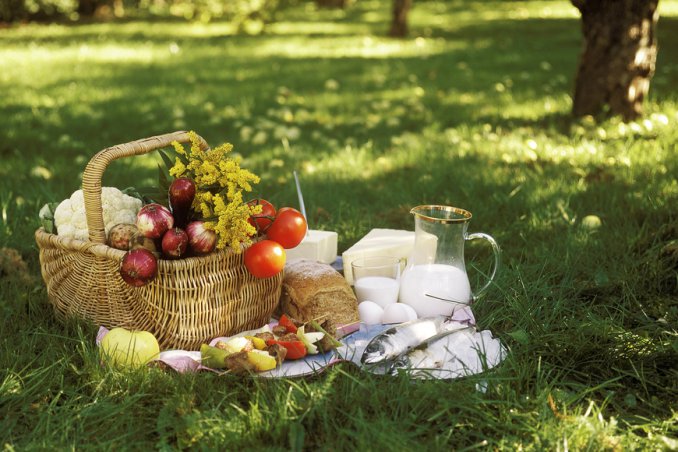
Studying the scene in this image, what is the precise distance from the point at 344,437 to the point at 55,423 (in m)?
0.81

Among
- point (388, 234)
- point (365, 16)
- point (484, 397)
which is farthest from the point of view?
point (365, 16)

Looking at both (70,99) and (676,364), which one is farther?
(70,99)

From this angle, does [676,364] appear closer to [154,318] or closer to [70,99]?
[154,318]

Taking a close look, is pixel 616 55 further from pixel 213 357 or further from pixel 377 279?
pixel 213 357

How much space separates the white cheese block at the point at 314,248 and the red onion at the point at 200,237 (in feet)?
1.97

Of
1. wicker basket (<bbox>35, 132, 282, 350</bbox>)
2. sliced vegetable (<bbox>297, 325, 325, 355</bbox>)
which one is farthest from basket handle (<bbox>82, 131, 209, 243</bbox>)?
sliced vegetable (<bbox>297, 325, 325, 355</bbox>)

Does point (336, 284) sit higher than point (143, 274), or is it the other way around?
point (143, 274)

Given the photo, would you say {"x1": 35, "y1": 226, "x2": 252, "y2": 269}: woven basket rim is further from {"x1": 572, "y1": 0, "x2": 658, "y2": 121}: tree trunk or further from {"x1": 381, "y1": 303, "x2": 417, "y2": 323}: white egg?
{"x1": 572, "y1": 0, "x2": 658, "y2": 121}: tree trunk

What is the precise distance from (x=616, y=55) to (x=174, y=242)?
409cm

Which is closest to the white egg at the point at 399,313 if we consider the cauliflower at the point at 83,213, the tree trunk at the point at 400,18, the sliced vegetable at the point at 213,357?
the sliced vegetable at the point at 213,357

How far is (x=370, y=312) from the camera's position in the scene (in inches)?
99.8

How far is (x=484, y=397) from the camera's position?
2.02m

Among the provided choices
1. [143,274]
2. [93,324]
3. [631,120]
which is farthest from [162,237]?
[631,120]

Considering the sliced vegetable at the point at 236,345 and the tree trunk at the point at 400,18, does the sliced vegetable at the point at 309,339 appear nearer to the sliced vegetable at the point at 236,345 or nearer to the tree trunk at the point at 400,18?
the sliced vegetable at the point at 236,345
